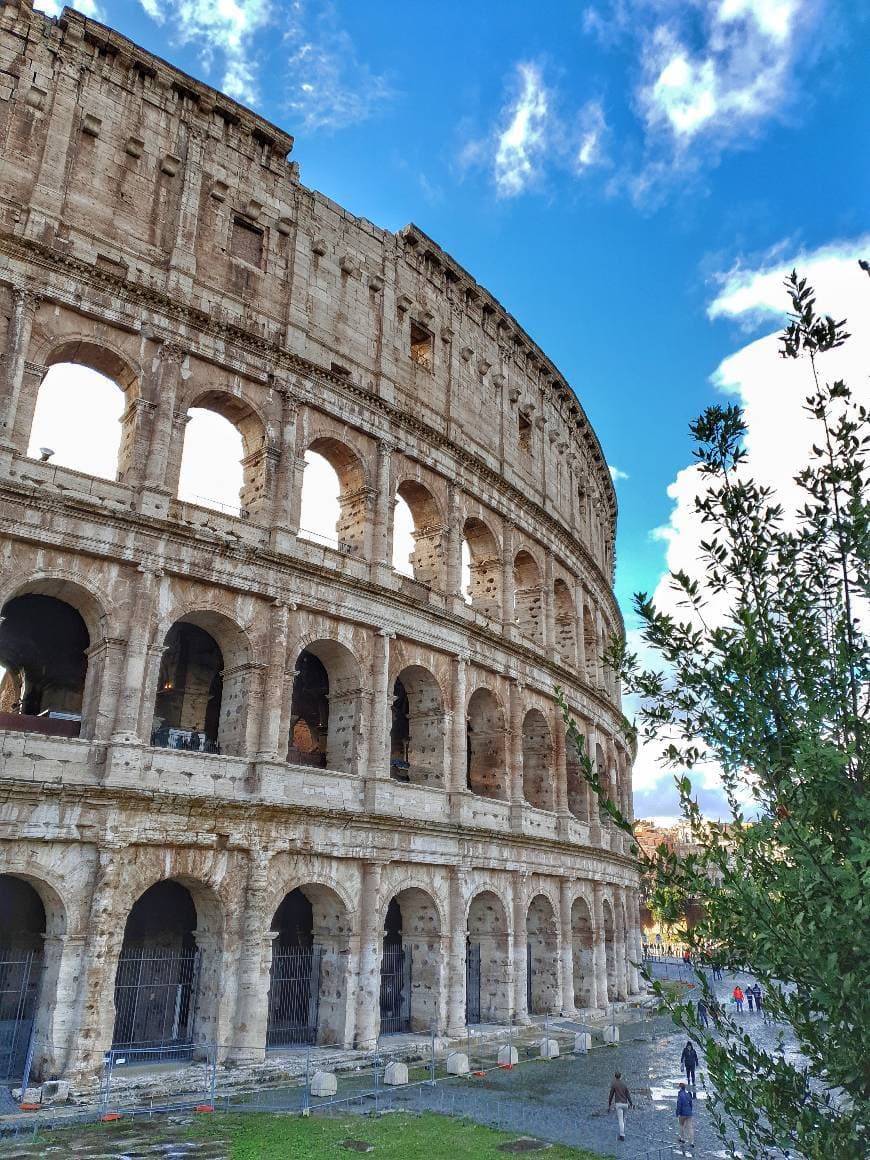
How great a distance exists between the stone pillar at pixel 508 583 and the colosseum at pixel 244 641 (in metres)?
0.13

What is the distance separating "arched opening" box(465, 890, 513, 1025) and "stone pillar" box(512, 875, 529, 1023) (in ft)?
1.13

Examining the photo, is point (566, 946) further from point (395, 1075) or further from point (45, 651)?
point (45, 651)

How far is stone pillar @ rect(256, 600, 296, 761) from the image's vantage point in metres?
16.7

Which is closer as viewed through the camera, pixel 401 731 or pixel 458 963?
pixel 458 963

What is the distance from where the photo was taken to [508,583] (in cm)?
2455

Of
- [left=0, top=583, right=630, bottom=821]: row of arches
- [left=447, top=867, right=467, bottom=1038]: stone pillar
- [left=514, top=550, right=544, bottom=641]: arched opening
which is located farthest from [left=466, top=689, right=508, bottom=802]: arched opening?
[left=514, top=550, right=544, bottom=641]: arched opening

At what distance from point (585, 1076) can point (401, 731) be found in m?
9.52

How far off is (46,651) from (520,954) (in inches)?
521

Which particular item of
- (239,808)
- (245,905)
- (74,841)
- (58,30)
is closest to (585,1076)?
(245,905)

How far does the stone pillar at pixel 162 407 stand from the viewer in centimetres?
1673

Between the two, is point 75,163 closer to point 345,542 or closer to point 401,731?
point 345,542

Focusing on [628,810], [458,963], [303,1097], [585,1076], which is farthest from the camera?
[628,810]

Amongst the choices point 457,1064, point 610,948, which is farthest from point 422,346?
point 610,948

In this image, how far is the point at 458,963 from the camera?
1914 centimetres
